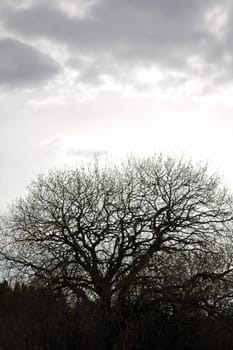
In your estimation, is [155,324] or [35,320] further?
[155,324]

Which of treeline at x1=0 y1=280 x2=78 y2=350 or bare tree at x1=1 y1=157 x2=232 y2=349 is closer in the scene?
treeline at x1=0 y1=280 x2=78 y2=350

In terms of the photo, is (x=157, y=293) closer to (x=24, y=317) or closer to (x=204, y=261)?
(x=204, y=261)

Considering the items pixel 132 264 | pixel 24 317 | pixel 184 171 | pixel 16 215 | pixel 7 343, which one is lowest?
pixel 7 343

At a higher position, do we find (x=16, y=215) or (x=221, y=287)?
(x=16, y=215)

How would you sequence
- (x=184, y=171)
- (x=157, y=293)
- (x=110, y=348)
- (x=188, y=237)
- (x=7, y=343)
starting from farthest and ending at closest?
(x=184, y=171), (x=188, y=237), (x=157, y=293), (x=110, y=348), (x=7, y=343)

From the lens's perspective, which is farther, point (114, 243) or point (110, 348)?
point (114, 243)

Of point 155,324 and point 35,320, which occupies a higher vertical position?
point 155,324

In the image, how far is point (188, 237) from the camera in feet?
85.6

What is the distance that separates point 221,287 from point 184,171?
20.9ft

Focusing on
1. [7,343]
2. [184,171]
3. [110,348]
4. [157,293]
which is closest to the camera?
[7,343]

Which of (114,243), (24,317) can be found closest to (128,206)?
(114,243)

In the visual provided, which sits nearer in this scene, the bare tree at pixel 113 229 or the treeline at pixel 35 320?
the treeline at pixel 35 320

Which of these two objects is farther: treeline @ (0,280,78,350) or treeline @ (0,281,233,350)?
treeline @ (0,281,233,350)

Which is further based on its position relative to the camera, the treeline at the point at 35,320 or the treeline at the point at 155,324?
the treeline at the point at 155,324
